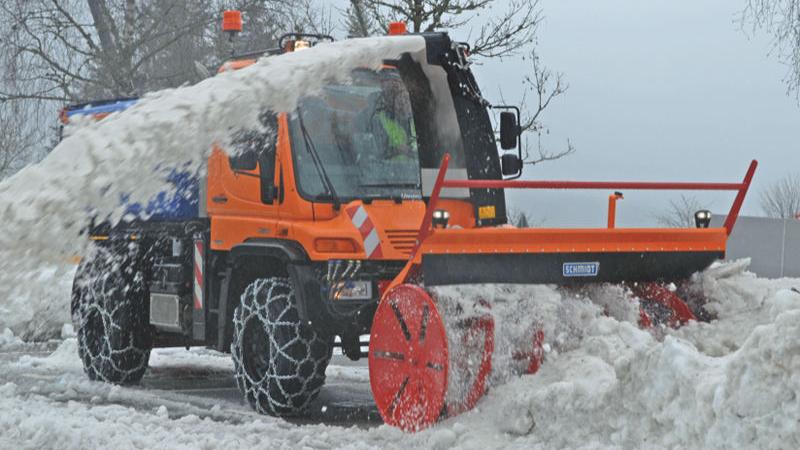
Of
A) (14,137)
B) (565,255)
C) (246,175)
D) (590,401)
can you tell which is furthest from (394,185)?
A: (14,137)

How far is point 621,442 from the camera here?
19.4 feet

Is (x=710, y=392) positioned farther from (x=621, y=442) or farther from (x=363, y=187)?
(x=363, y=187)

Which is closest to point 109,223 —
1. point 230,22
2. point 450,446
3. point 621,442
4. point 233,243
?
point 233,243

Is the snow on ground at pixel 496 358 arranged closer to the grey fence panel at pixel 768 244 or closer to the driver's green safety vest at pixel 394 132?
the driver's green safety vest at pixel 394 132

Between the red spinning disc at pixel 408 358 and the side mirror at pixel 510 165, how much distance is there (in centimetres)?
236

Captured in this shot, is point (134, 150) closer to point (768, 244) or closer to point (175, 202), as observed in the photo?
point (175, 202)

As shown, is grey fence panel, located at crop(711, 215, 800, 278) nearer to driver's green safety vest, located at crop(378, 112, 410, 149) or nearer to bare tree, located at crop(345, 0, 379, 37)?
bare tree, located at crop(345, 0, 379, 37)

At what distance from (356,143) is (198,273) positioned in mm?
1760

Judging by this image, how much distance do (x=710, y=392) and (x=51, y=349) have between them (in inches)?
396

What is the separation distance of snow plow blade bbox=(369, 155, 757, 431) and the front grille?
0.58 metres

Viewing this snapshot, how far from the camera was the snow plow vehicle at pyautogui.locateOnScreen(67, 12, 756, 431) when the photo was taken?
704cm

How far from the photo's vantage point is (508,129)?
8.87 metres

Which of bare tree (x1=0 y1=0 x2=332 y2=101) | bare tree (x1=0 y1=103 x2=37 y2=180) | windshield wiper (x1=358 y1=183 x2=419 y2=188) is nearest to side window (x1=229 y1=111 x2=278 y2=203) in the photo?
windshield wiper (x1=358 y1=183 x2=419 y2=188)

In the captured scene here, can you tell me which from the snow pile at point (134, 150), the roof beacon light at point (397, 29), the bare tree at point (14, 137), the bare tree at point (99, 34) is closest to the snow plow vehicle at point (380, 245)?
the snow pile at point (134, 150)
